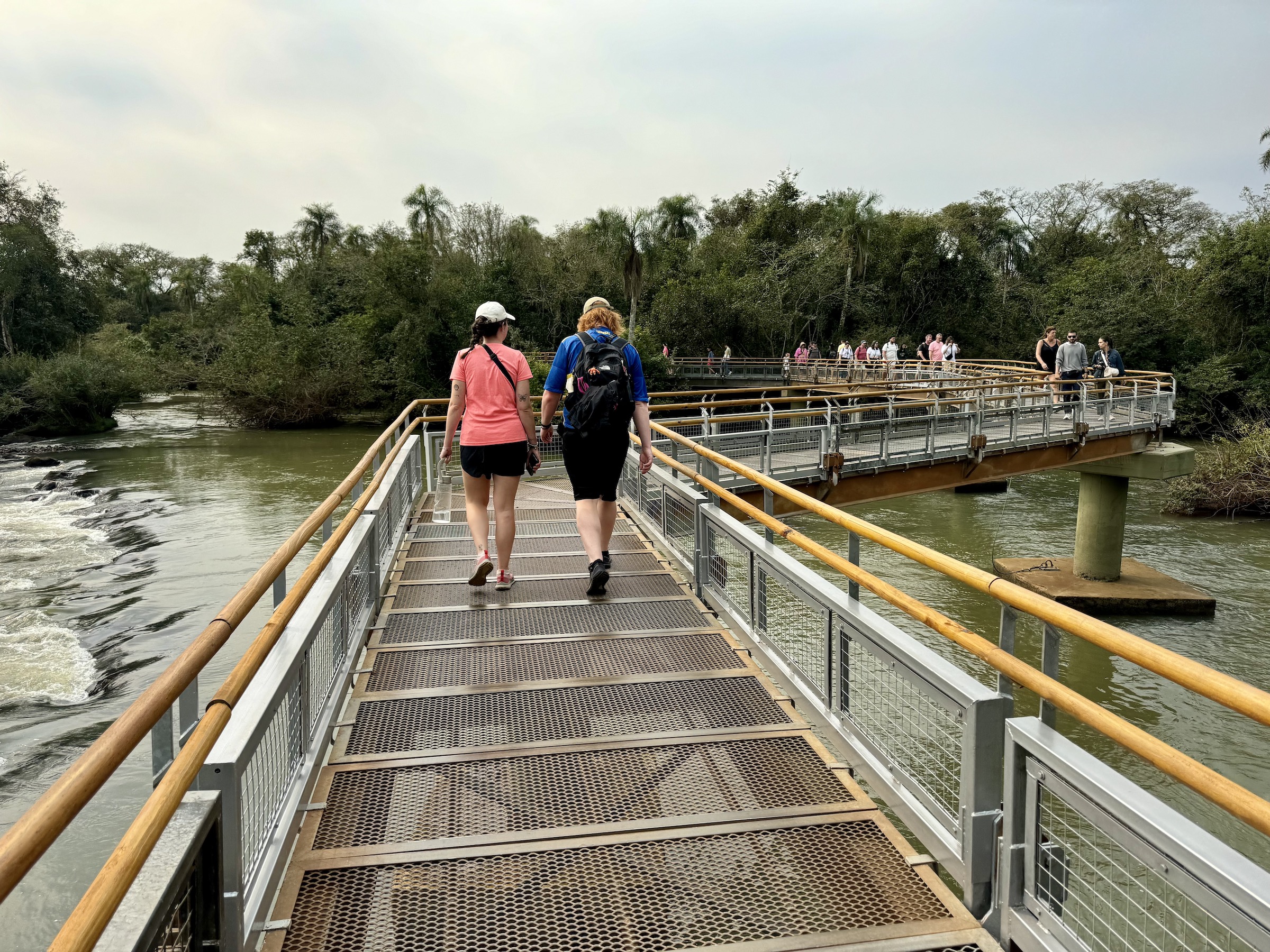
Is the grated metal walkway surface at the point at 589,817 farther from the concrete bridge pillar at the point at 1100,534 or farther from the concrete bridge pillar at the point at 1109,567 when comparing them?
the concrete bridge pillar at the point at 1100,534

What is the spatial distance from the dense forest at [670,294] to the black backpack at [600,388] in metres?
33.1

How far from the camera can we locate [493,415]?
564cm

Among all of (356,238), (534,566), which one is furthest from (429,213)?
(534,566)

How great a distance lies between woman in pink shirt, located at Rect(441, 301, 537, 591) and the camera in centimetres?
559

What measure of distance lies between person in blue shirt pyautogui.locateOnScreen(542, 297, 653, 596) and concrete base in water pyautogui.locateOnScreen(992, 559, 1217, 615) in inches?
415

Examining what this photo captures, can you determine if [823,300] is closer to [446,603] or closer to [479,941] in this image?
[446,603]

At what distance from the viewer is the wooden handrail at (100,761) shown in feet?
4.17

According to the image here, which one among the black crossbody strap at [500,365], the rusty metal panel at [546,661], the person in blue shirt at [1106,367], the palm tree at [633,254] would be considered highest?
the palm tree at [633,254]

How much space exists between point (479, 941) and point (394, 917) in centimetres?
30

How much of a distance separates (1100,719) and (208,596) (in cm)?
1509

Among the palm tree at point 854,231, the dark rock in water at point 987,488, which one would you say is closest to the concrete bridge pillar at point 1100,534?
the dark rock in water at point 987,488

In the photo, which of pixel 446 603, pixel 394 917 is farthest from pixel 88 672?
pixel 394 917

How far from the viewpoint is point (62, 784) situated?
144cm

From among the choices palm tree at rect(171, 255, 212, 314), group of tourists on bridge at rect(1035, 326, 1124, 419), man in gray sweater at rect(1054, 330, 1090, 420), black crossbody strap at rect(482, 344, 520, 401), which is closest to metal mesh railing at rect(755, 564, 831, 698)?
black crossbody strap at rect(482, 344, 520, 401)
